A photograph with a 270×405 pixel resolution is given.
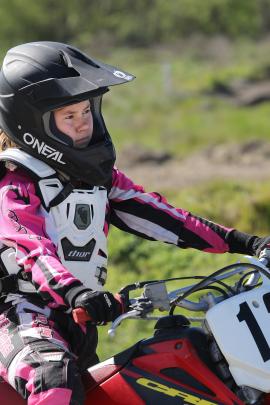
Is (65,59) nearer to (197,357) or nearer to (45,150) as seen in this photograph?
(45,150)

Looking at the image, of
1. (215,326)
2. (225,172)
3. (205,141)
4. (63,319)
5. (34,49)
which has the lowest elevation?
(205,141)

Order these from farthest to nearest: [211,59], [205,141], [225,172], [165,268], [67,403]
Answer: [211,59] < [205,141] < [225,172] < [165,268] < [67,403]

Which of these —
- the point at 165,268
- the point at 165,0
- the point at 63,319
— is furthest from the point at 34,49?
the point at 165,0

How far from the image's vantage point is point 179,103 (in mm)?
22297

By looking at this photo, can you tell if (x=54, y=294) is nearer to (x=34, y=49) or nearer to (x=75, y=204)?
(x=75, y=204)

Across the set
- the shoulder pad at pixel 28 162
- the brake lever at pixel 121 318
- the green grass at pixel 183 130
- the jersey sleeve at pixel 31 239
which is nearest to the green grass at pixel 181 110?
the green grass at pixel 183 130

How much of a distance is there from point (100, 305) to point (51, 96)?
3.19 ft

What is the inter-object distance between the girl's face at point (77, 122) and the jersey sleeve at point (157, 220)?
0.36 m

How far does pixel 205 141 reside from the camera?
18.1 meters

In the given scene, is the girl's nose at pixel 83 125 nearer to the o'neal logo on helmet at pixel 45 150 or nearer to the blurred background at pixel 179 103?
the o'neal logo on helmet at pixel 45 150

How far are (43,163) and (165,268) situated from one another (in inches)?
181

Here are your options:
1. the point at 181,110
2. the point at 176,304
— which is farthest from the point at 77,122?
the point at 181,110

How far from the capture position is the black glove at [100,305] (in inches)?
118

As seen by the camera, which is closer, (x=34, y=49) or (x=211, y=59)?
(x=34, y=49)
